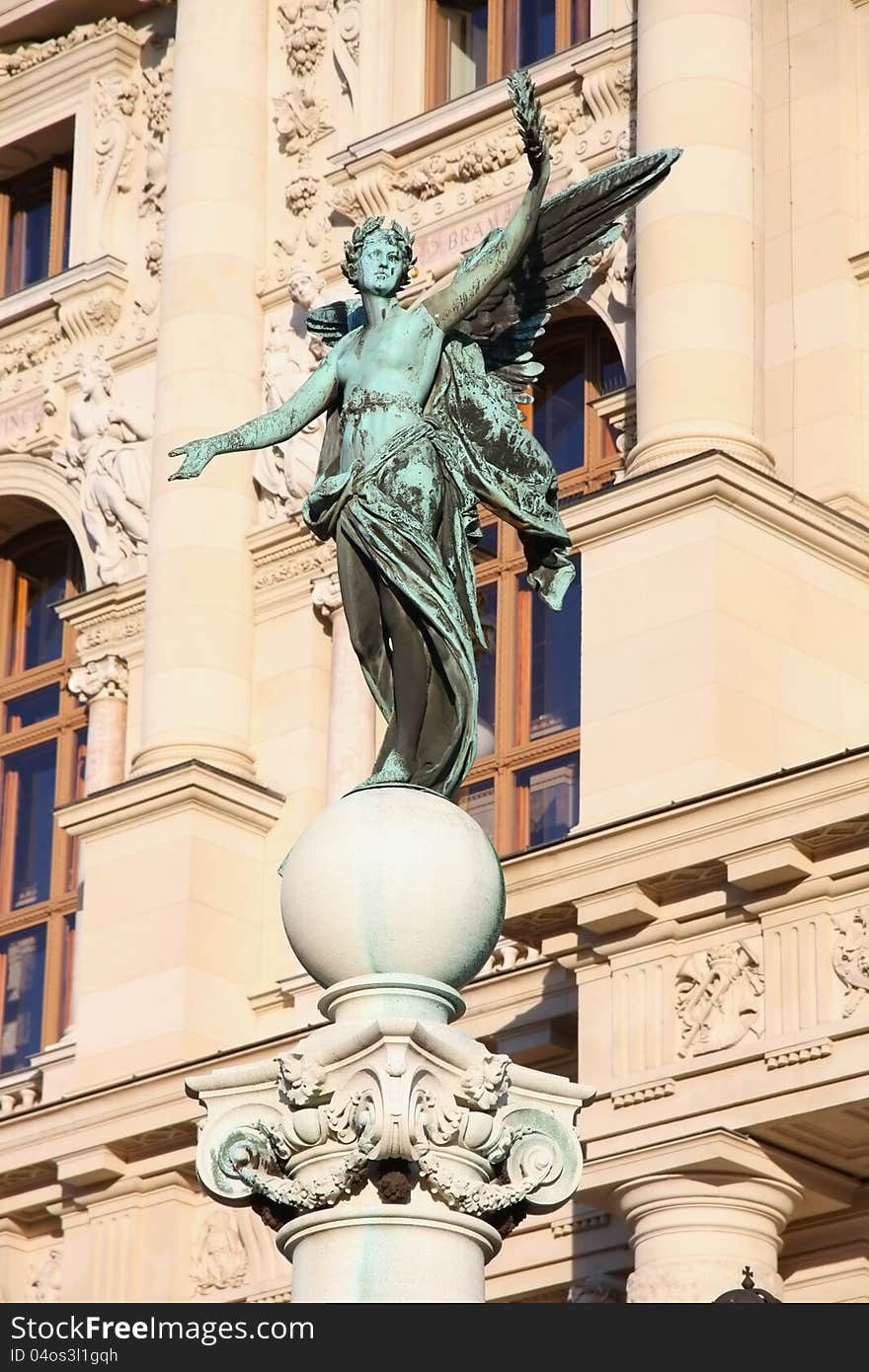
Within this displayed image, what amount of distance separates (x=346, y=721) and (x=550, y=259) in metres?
13.2

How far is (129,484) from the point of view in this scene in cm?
2459

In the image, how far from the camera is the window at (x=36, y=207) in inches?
1074

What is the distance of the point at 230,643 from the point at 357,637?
567 inches

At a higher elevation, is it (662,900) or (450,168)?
(450,168)

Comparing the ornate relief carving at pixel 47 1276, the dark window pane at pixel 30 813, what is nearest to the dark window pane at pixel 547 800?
the ornate relief carving at pixel 47 1276

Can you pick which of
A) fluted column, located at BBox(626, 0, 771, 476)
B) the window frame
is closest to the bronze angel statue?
fluted column, located at BBox(626, 0, 771, 476)

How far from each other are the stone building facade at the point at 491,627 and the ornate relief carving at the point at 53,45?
43 mm

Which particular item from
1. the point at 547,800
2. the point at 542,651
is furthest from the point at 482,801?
the point at 542,651

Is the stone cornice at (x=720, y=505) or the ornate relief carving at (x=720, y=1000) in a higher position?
the stone cornice at (x=720, y=505)

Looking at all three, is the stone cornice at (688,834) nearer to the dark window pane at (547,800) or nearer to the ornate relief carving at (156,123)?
the dark window pane at (547,800)

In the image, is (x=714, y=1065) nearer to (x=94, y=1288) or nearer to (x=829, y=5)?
(x=94, y=1288)

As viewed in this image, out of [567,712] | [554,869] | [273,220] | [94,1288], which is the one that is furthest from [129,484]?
[554,869]

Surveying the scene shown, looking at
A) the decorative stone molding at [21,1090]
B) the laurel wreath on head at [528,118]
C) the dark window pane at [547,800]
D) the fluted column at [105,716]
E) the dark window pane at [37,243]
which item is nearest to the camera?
the laurel wreath on head at [528,118]

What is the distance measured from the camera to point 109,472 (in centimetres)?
2483
